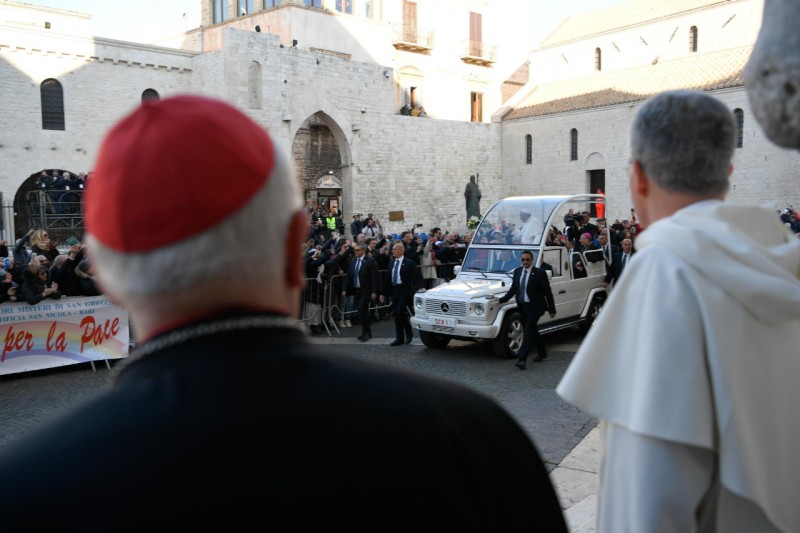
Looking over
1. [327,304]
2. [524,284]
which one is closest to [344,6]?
[327,304]

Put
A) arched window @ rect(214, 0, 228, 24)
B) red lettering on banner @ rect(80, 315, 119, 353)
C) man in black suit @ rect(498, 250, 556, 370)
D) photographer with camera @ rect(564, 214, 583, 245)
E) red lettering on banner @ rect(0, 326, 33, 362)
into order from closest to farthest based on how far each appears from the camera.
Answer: red lettering on banner @ rect(0, 326, 33, 362) < man in black suit @ rect(498, 250, 556, 370) < red lettering on banner @ rect(80, 315, 119, 353) < photographer with camera @ rect(564, 214, 583, 245) < arched window @ rect(214, 0, 228, 24)

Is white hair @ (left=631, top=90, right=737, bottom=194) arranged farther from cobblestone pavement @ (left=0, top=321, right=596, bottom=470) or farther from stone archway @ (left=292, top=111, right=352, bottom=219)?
stone archway @ (left=292, top=111, right=352, bottom=219)

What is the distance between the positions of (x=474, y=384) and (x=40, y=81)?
73.9ft

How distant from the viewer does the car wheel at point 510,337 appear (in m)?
10.2

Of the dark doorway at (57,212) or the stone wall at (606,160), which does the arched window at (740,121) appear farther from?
the dark doorway at (57,212)

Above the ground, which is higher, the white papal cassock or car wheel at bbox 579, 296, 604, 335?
the white papal cassock

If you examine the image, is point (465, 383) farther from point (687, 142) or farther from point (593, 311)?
point (687, 142)

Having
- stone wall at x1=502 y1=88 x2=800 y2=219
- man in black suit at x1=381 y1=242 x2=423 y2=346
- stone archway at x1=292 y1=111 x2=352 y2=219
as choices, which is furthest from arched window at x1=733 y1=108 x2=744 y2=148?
man in black suit at x1=381 y1=242 x2=423 y2=346

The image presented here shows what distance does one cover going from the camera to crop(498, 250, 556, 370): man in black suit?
9695mm

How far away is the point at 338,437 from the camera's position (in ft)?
3.28

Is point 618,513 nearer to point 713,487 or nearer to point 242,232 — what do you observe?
point 713,487

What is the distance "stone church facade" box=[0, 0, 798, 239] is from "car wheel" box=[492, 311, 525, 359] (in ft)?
62.9

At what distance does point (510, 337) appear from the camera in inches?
409

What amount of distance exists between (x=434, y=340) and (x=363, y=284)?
187cm
